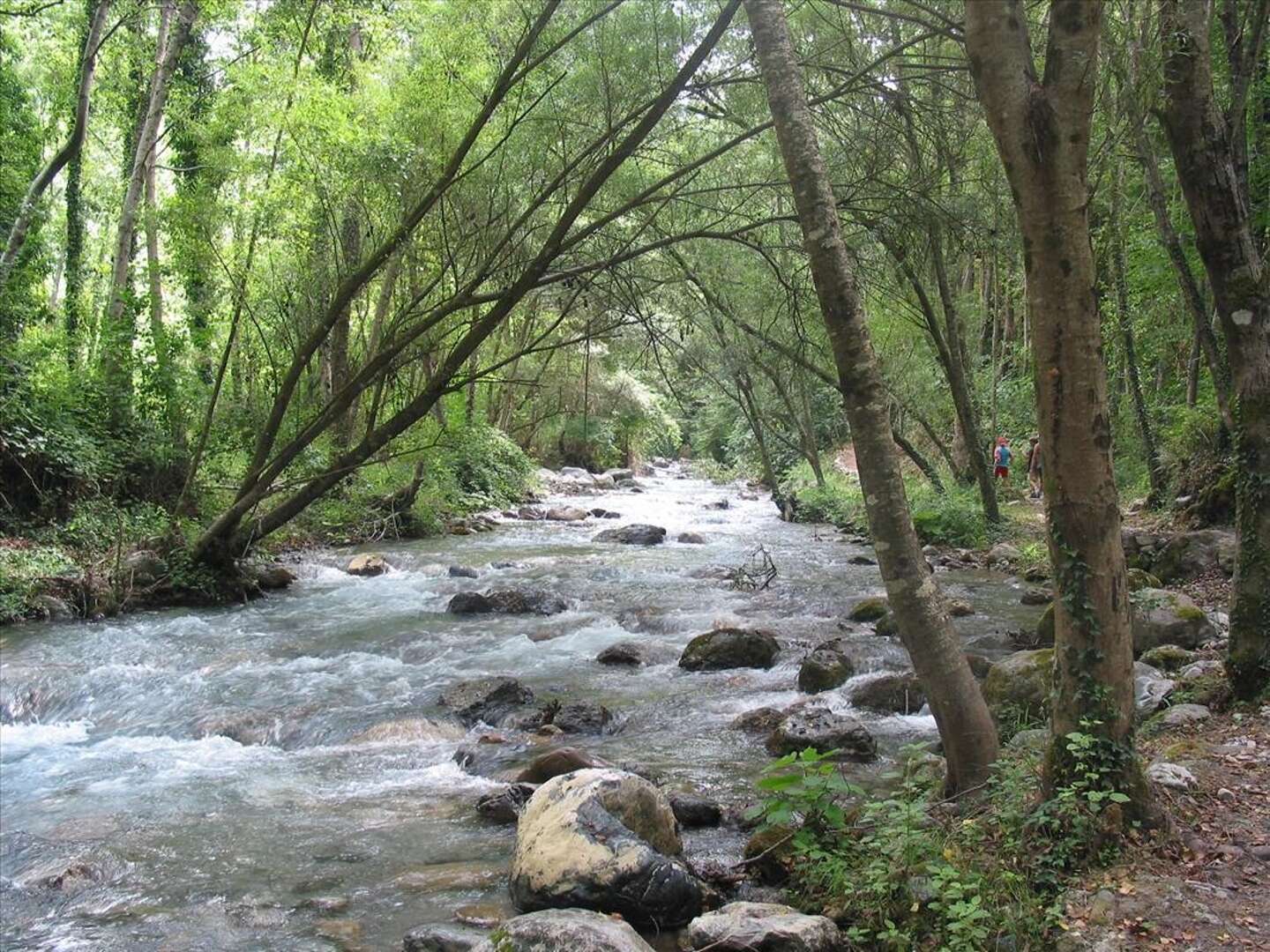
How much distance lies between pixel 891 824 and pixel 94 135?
2960cm

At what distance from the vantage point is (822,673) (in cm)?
837

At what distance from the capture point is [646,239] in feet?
39.4

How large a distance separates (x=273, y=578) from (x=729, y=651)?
834cm

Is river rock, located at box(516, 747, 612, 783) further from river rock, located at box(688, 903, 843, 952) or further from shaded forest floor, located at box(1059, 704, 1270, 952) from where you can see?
shaded forest floor, located at box(1059, 704, 1270, 952)

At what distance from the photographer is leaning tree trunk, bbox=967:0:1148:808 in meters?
3.54

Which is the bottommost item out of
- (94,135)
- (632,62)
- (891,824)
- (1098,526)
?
(891,824)

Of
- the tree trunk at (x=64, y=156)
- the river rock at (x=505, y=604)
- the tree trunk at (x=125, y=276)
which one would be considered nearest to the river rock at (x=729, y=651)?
the river rock at (x=505, y=604)

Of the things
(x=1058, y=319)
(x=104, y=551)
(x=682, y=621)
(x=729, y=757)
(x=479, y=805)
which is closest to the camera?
(x=1058, y=319)

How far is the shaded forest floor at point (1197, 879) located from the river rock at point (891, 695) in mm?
3244

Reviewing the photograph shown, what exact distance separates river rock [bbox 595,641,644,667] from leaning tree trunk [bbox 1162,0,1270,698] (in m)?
5.84

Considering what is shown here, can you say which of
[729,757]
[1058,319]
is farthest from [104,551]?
[1058,319]

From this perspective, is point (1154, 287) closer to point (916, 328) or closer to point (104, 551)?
point (916, 328)

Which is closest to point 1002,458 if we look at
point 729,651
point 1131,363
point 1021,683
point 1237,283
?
point 1131,363

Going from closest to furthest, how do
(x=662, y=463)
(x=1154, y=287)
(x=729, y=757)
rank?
(x=729, y=757) → (x=1154, y=287) → (x=662, y=463)
